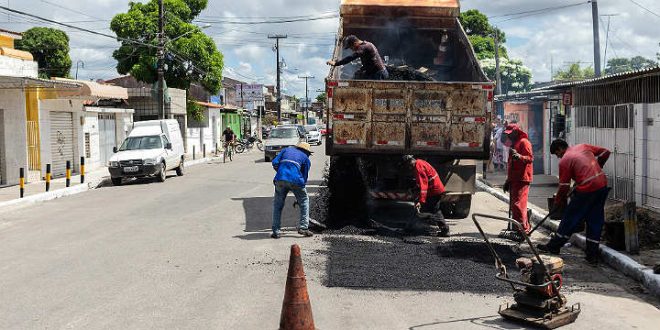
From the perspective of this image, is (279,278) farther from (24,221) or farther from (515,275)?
(24,221)

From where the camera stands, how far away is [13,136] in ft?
69.6

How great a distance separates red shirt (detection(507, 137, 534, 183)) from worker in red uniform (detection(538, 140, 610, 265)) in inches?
62.1

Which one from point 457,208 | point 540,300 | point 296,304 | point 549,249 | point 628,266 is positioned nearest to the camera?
point 296,304

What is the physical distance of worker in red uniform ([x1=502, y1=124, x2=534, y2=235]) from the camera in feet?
33.8

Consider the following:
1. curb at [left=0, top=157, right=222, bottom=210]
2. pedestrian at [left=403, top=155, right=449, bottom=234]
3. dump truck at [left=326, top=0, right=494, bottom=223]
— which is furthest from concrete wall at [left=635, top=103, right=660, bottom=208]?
curb at [left=0, top=157, right=222, bottom=210]

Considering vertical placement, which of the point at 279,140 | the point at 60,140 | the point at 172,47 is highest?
the point at 172,47

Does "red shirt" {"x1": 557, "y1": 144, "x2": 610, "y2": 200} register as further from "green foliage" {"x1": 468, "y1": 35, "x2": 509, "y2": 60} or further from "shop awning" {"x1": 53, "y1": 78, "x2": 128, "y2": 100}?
"green foliage" {"x1": 468, "y1": 35, "x2": 509, "y2": 60}

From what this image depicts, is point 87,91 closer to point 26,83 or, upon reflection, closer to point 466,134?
point 26,83

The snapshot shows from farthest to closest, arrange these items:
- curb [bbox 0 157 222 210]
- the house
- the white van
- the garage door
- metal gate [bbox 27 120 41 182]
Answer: the garage door → metal gate [bbox 27 120 41 182] → the white van → curb [bbox 0 157 222 210] → the house

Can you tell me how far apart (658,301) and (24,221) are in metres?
11.6

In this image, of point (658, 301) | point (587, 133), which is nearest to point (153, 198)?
point (587, 133)

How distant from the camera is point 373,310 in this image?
6309 millimetres

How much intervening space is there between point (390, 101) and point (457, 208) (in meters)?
2.81

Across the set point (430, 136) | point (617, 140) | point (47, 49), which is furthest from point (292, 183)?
point (47, 49)
